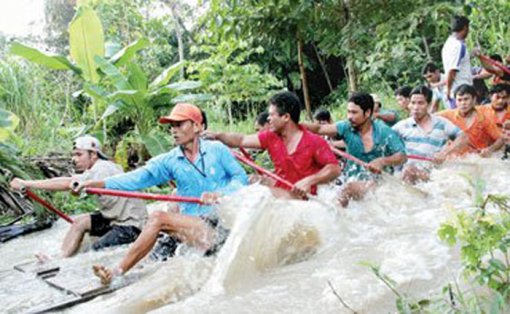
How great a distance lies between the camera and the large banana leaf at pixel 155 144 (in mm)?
7836

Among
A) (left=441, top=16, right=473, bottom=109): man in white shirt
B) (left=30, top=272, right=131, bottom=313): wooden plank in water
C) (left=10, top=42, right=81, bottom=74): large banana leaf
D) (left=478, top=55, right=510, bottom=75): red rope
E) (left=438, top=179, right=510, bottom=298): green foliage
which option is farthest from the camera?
(left=10, top=42, right=81, bottom=74): large banana leaf

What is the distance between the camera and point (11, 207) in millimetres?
6488

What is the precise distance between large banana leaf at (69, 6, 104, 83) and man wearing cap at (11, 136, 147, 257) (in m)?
3.80

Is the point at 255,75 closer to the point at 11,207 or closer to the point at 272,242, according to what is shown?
the point at 11,207

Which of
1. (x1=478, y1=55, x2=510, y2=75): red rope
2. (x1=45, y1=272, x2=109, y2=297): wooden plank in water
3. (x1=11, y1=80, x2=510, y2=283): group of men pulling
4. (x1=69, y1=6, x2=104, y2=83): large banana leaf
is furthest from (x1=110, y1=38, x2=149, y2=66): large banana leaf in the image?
(x1=45, y1=272, x2=109, y2=297): wooden plank in water

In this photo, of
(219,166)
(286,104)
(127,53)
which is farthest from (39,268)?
(127,53)

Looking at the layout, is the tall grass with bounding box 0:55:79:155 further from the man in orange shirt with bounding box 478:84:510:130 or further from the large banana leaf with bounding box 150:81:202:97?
the man in orange shirt with bounding box 478:84:510:130

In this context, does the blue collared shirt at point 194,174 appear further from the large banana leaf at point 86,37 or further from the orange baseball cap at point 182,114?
the large banana leaf at point 86,37

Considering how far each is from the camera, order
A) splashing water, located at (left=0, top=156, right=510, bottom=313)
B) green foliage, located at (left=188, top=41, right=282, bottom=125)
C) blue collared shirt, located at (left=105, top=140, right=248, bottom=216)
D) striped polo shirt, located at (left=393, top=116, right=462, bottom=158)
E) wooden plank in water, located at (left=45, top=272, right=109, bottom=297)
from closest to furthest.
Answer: splashing water, located at (left=0, top=156, right=510, bottom=313) < wooden plank in water, located at (left=45, top=272, right=109, bottom=297) < blue collared shirt, located at (left=105, top=140, right=248, bottom=216) < striped polo shirt, located at (left=393, top=116, right=462, bottom=158) < green foliage, located at (left=188, top=41, right=282, bottom=125)

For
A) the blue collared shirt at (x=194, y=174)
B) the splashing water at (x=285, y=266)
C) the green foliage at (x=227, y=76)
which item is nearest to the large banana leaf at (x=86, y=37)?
the green foliage at (x=227, y=76)

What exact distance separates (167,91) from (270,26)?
1947 millimetres

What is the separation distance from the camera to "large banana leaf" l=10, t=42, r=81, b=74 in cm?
757

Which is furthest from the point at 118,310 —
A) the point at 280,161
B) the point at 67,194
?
the point at 67,194

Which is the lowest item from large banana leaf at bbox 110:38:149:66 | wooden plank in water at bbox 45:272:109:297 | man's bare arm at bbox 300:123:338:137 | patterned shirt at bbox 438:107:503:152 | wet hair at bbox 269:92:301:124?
patterned shirt at bbox 438:107:503:152
